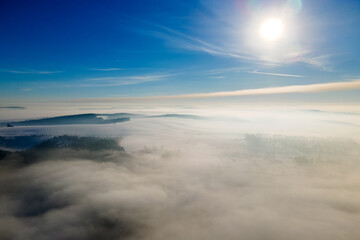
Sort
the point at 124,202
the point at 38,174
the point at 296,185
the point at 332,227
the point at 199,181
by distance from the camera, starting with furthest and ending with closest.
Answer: the point at 296,185
the point at 199,181
the point at 38,174
the point at 124,202
the point at 332,227

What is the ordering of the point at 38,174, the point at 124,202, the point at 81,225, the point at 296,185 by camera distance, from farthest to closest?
1. the point at 296,185
2. the point at 38,174
3. the point at 124,202
4. the point at 81,225

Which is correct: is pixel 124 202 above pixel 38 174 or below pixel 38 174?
below

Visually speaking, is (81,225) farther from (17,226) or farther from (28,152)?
(28,152)

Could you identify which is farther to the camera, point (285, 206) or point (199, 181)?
point (199, 181)

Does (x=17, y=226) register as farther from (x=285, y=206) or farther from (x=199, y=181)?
(x=285, y=206)

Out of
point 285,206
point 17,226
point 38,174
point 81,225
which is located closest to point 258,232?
point 285,206

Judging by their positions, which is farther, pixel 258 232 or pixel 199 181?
pixel 199 181

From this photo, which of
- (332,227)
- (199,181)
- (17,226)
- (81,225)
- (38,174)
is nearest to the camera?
(17,226)

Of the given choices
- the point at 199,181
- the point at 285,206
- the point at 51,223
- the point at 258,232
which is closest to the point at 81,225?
the point at 51,223

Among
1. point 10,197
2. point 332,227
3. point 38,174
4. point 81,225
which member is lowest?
point 332,227
